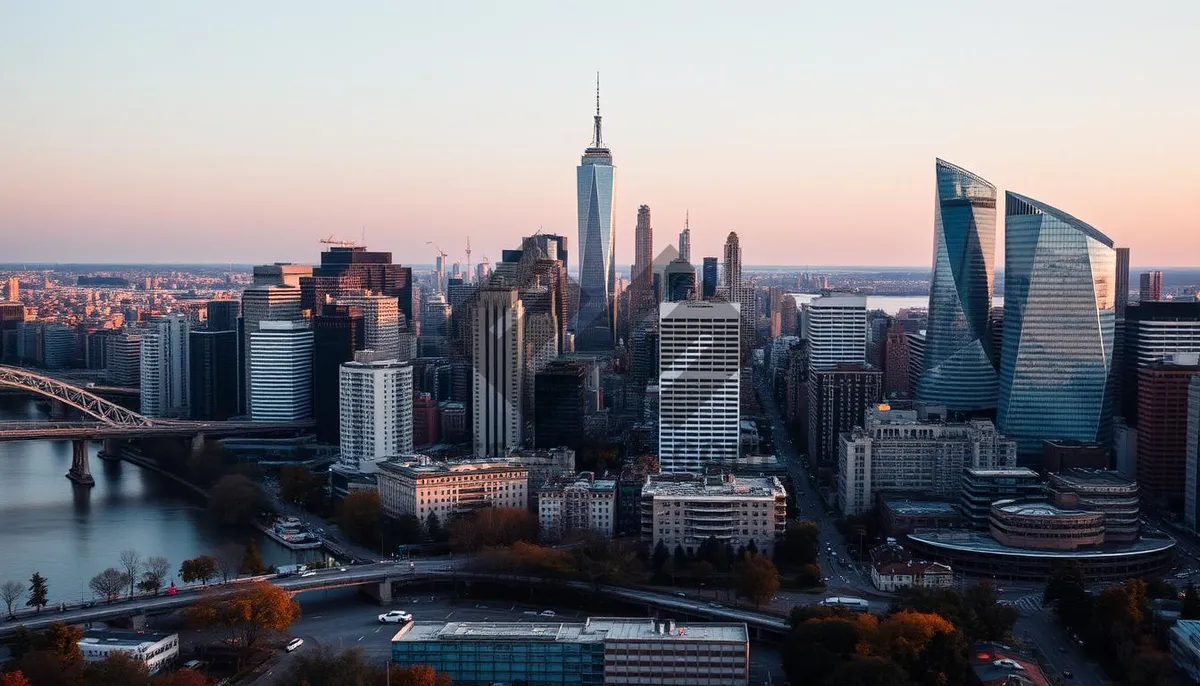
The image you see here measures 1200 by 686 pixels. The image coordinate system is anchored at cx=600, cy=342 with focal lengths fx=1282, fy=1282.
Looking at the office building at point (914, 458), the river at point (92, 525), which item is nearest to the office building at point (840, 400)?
the office building at point (914, 458)

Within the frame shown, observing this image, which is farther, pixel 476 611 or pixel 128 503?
pixel 128 503

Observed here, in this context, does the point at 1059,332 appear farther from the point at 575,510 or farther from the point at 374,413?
the point at 374,413

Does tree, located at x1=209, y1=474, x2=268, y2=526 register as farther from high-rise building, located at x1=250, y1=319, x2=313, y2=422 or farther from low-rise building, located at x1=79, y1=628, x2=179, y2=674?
high-rise building, located at x1=250, y1=319, x2=313, y2=422

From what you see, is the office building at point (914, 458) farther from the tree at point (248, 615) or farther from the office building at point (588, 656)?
the tree at point (248, 615)

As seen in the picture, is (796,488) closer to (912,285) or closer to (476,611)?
(476,611)

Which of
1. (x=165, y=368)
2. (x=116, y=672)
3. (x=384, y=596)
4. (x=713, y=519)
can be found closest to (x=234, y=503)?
(x=384, y=596)

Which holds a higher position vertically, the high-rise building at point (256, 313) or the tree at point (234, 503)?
the high-rise building at point (256, 313)

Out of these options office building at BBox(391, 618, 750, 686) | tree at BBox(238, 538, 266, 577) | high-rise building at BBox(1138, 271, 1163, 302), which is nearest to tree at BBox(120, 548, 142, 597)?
tree at BBox(238, 538, 266, 577)

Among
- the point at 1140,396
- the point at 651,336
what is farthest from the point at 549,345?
the point at 1140,396
